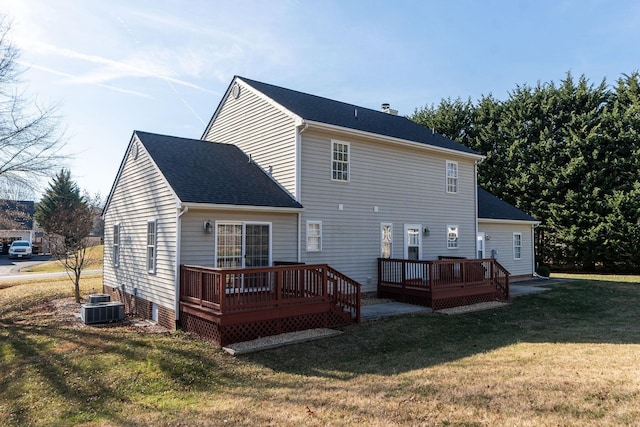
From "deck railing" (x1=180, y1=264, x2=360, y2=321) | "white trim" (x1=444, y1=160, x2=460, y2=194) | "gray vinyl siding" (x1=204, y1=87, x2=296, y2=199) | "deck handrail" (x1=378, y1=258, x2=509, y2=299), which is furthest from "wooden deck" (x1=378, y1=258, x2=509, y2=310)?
"gray vinyl siding" (x1=204, y1=87, x2=296, y2=199)

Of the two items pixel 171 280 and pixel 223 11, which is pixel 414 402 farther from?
pixel 223 11

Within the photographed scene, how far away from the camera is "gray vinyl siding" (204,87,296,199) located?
480 inches

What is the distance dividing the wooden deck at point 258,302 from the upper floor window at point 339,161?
3.97 m

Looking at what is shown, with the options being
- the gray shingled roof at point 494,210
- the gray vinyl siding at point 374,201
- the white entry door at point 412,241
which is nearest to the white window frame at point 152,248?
the gray vinyl siding at point 374,201

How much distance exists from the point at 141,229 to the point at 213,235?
295cm

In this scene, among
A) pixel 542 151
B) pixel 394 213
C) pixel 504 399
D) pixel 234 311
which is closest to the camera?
pixel 504 399

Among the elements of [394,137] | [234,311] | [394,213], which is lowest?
[234,311]

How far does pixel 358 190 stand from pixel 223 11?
6581 mm

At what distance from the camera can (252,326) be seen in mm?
8461

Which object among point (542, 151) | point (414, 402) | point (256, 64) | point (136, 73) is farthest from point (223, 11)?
point (542, 151)

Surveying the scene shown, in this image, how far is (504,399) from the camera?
16.7 feet

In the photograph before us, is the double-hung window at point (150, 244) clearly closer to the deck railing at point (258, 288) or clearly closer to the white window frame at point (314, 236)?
the deck railing at point (258, 288)

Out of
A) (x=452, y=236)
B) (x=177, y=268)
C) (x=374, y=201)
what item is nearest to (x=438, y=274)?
(x=374, y=201)

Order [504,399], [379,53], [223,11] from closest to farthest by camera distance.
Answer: [504,399] → [223,11] → [379,53]
